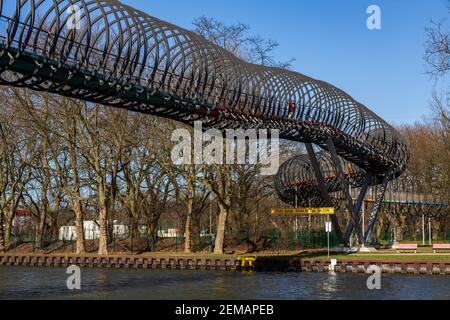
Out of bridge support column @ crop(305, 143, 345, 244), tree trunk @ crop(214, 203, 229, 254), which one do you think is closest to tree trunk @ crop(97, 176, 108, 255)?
tree trunk @ crop(214, 203, 229, 254)

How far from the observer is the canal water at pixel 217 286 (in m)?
33.9

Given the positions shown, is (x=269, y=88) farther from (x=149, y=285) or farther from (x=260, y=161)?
(x=260, y=161)

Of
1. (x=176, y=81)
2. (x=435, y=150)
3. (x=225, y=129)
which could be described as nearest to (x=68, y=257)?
(x=225, y=129)

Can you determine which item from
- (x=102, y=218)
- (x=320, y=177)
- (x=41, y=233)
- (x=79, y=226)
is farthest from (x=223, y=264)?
(x=41, y=233)

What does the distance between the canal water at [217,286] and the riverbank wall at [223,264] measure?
1956 millimetres

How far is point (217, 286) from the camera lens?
126ft

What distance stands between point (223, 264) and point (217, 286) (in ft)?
47.5

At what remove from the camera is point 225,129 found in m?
38.8

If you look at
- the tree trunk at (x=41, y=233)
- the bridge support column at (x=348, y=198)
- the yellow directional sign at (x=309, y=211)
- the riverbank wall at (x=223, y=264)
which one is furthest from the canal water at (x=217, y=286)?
the tree trunk at (x=41, y=233)

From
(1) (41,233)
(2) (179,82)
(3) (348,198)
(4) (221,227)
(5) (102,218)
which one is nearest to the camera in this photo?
(2) (179,82)

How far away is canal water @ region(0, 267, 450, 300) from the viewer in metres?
33.9

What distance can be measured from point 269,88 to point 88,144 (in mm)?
26905

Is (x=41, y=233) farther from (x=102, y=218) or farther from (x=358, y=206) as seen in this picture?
(x=358, y=206)

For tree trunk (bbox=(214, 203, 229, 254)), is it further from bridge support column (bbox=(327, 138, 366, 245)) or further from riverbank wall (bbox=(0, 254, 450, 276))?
bridge support column (bbox=(327, 138, 366, 245))
